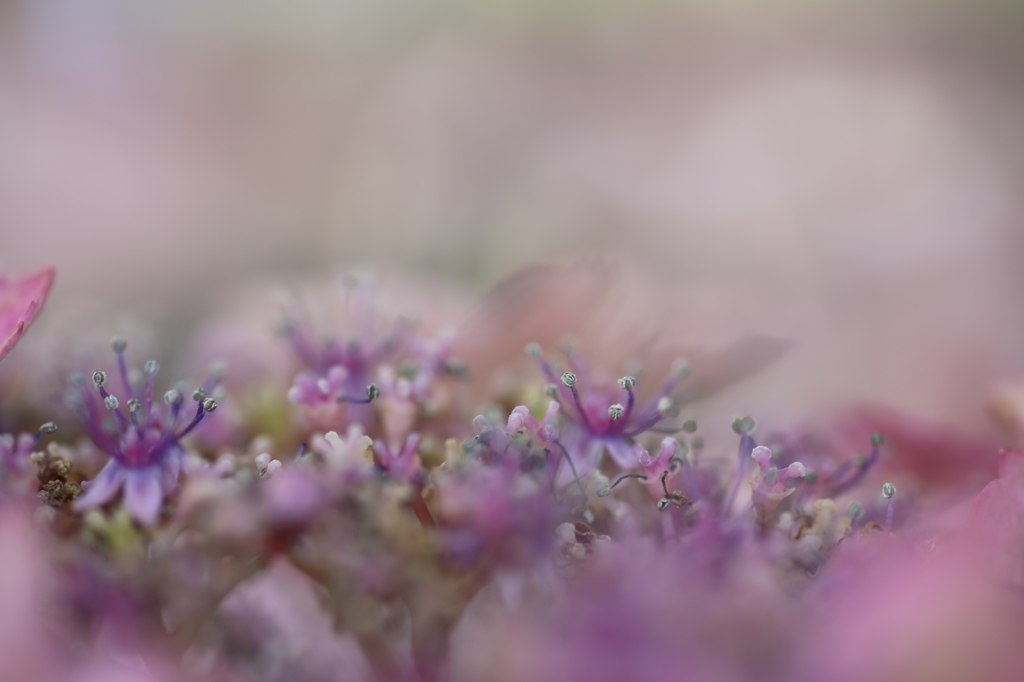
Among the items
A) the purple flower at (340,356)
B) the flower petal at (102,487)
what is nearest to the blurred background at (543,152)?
the purple flower at (340,356)

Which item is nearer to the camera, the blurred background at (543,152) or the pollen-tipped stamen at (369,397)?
the pollen-tipped stamen at (369,397)

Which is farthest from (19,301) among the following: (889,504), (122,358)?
(889,504)

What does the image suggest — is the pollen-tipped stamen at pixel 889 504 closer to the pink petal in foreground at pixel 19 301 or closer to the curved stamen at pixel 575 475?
the curved stamen at pixel 575 475

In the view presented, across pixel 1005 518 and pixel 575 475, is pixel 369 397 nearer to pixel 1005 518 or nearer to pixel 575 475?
pixel 575 475

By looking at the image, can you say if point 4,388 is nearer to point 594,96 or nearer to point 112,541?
point 112,541

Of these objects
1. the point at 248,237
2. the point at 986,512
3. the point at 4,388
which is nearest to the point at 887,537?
the point at 986,512

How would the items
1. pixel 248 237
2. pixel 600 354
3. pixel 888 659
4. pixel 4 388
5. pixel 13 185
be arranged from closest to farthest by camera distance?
pixel 888 659, pixel 4 388, pixel 600 354, pixel 13 185, pixel 248 237

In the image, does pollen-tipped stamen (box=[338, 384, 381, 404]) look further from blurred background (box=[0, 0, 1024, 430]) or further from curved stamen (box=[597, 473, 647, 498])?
blurred background (box=[0, 0, 1024, 430])
